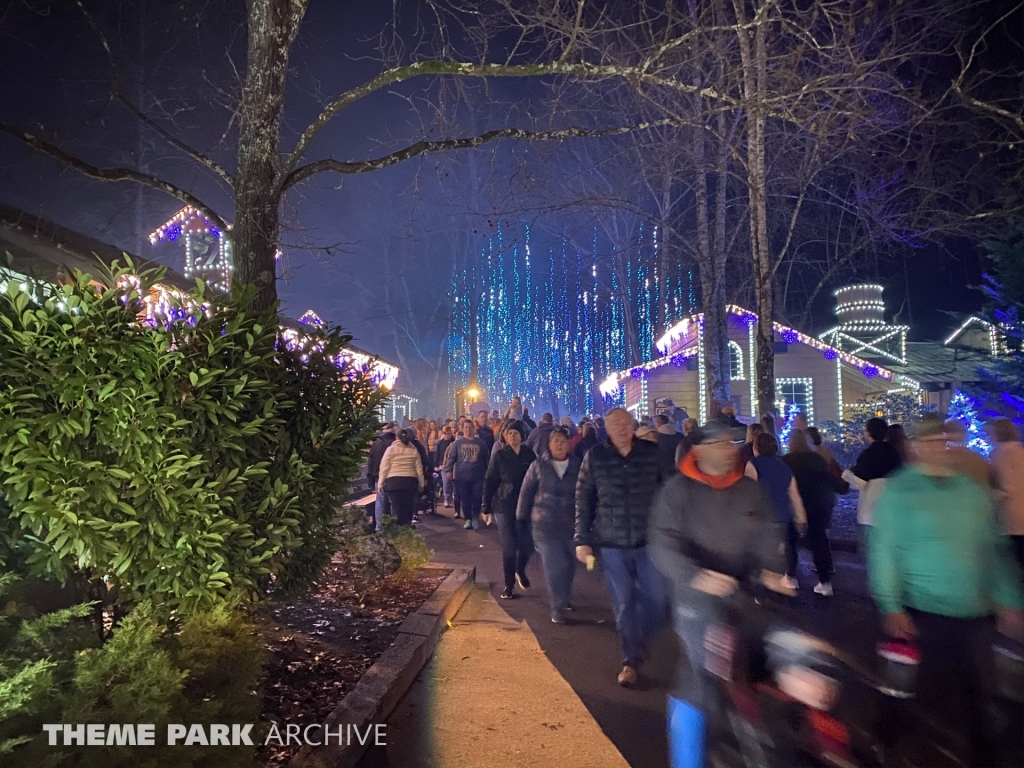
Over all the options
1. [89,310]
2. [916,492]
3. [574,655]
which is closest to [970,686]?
[916,492]

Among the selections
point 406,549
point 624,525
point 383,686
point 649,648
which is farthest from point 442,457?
point 383,686

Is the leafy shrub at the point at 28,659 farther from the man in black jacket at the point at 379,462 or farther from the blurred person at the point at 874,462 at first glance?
the man in black jacket at the point at 379,462

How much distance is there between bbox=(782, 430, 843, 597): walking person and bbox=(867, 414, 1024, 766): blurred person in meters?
3.58

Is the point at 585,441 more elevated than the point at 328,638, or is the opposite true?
the point at 585,441

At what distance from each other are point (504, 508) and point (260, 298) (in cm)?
367

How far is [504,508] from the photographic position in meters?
7.94

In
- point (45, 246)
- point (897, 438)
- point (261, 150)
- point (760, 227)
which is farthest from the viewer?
point (760, 227)

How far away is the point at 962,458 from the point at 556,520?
3670 mm

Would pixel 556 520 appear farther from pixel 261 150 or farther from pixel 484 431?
pixel 484 431

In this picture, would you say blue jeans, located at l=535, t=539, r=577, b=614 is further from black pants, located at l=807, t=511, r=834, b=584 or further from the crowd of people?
black pants, located at l=807, t=511, r=834, b=584

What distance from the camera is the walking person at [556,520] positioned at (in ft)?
22.0

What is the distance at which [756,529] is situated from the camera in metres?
3.36

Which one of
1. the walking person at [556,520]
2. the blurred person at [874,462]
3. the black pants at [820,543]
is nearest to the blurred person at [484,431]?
the walking person at [556,520]

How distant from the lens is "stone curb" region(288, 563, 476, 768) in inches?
145
